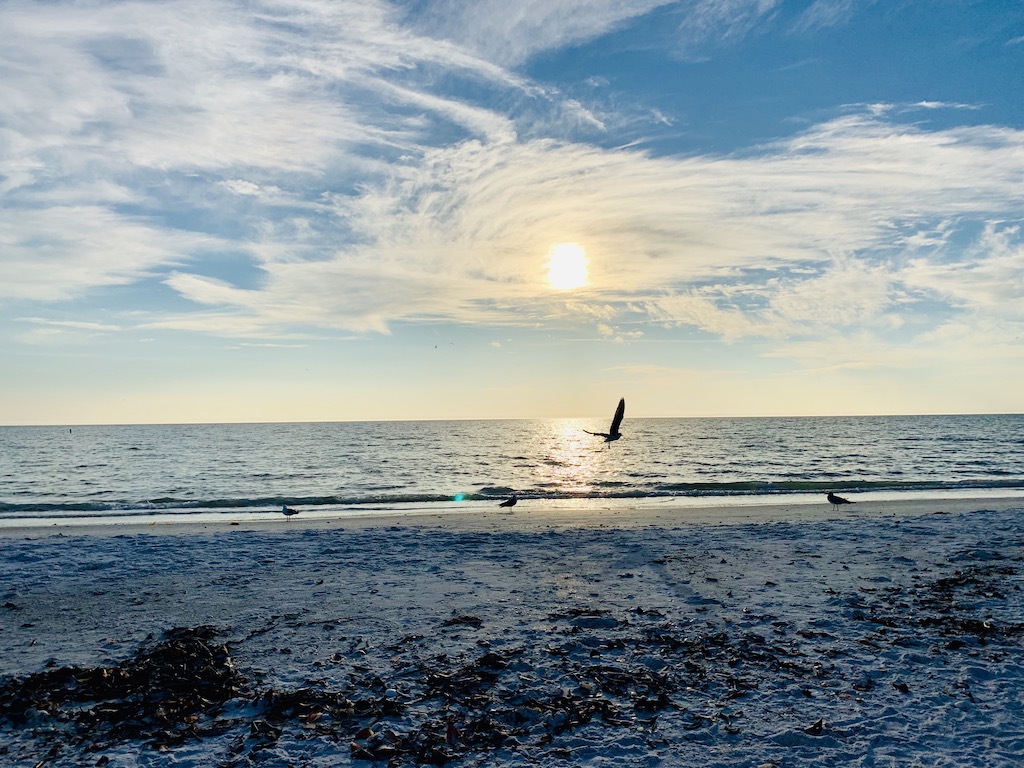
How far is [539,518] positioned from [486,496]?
991 cm

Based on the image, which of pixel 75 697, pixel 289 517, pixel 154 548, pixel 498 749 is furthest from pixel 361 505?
pixel 498 749

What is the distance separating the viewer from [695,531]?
16984 mm

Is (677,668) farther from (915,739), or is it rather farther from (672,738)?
(915,739)

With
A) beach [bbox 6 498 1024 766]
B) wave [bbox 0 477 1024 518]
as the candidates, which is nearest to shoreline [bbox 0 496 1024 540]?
beach [bbox 6 498 1024 766]

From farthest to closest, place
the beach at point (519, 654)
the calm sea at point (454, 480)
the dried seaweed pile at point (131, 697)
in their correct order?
the calm sea at point (454, 480) → the dried seaweed pile at point (131, 697) → the beach at point (519, 654)

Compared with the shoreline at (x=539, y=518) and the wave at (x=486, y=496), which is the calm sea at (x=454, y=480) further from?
the shoreline at (x=539, y=518)

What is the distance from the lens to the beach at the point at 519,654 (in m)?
6.25

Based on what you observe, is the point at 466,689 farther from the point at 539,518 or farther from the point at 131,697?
the point at 539,518

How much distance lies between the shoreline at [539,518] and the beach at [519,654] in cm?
336

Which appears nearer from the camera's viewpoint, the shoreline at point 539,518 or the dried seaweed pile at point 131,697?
the dried seaweed pile at point 131,697

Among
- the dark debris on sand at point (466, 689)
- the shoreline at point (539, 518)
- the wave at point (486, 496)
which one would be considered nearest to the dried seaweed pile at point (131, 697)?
the dark debris on sand at point (466, 689)

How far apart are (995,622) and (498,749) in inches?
293

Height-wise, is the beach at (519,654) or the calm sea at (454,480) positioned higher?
the beach at (519,654)

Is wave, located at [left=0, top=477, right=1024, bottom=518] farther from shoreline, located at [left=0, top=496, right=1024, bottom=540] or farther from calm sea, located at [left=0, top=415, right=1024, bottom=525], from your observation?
shoreline, located at [left=0, top=496, right=1024, bottom=540]
